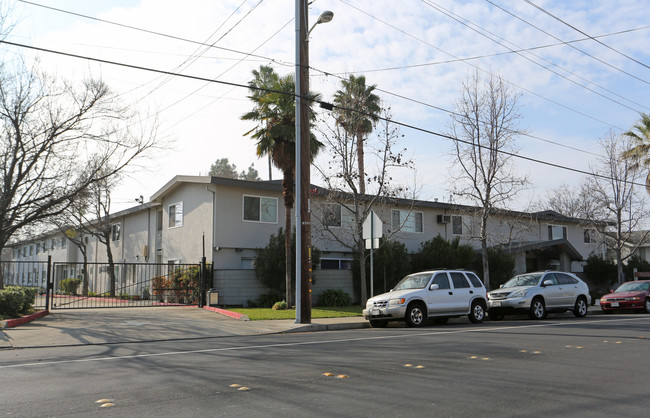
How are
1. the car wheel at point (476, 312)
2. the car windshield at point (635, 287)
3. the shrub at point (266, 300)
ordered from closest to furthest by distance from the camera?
1. the car wheel at point (476, 312)
2. the car windshield at point (635, 287)
3. the shrub at point (266, 300)

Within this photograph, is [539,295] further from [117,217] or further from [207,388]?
[117,217]

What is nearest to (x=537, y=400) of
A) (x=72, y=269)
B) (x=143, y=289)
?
(x=143, y=289)

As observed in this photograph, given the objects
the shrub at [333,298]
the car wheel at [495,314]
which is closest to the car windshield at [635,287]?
the car wheel at [495,314]

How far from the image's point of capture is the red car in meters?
22.1

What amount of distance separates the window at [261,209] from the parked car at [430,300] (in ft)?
34.9

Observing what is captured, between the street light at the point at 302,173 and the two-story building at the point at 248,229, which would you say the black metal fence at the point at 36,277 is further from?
the street light at the point at 302,173

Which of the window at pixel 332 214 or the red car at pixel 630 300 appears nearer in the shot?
the red car at pixel 630 300

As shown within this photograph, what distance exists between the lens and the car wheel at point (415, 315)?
51.1ft

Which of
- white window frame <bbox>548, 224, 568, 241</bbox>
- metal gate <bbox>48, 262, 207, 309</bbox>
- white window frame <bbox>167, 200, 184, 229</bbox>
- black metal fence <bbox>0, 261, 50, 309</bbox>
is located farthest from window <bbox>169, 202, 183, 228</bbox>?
white window frame <bbox>548, 224, 568, 241</bbox>

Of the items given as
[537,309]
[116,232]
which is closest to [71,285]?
[116,232]

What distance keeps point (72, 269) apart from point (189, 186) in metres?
21.9

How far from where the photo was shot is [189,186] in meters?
27.3

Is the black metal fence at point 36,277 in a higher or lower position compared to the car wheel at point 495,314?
higher

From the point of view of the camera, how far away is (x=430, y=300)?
1599 centimetres
